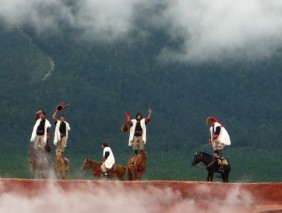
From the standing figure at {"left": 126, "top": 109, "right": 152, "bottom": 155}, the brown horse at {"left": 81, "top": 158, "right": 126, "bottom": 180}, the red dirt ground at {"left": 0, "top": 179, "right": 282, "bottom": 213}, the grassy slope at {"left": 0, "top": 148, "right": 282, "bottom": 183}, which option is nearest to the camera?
the red dirt ground at {"left": 0, "top": 179, "right": 282, "bottom": 213}

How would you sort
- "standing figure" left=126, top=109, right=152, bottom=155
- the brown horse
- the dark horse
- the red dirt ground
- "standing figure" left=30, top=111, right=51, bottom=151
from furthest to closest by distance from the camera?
the brown horse, "standing figure" left=126, top=109, right=152, bottom=155, "standing figure" left=30, top=111, right=51, bottom=151, the dark horse, the red dirt ground

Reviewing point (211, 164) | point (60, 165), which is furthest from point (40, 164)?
point (211, 164)

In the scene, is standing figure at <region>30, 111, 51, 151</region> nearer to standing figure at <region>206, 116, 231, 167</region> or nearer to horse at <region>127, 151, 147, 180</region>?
horse at <region>127, 151, 147, 180</region>

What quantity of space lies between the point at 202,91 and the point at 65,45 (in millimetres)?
9256

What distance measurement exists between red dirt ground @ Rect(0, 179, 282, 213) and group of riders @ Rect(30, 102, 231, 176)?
1881 mm

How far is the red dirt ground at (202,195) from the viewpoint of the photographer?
60.5 ft

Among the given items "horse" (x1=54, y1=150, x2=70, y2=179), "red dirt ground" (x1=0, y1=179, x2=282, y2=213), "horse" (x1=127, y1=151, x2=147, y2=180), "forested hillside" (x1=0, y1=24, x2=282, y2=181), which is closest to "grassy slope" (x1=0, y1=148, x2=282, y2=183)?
"forested hillside" (x1=0, y1=24, x2=282, y2=181)

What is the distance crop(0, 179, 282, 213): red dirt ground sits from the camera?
18.4 m

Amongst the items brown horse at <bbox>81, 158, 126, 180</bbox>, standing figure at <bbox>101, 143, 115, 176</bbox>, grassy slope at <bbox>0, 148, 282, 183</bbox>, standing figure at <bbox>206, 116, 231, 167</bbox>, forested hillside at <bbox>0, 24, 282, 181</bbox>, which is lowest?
brown horse at <bbox>81, 158, 126, 180</bbox>

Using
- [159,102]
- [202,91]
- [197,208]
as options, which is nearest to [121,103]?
[159,102]

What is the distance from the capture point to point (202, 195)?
1858 centimetres

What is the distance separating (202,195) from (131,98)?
1325 inches

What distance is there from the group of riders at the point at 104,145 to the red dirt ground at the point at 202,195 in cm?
188

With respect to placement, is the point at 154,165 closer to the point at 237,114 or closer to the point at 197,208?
the point at 237,114
